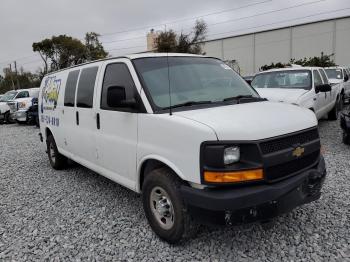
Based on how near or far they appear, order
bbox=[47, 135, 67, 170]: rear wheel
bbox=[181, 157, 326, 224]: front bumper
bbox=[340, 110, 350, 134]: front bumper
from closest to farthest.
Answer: bbox=[181, 157, 326, 224]: front bumper
bbox=[47, 135, 67, 170]: rear wheel
bbox=[340, 110, 350, 134]: front bumper

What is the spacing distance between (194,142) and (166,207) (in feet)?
2.88

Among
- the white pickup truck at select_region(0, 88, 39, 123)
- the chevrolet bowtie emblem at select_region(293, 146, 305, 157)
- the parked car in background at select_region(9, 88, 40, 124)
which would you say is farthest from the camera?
the white pickup truck at select_region(0, 88, 39, 123)

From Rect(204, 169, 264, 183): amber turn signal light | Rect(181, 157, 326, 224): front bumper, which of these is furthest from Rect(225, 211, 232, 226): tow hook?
Rect(204, 169, 264, 183): amber turn signal light

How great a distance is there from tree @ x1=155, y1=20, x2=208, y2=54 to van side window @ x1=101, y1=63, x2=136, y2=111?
1112 inches

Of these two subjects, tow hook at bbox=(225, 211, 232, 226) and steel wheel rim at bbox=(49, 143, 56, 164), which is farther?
steel wheel rim at bbox=(49, 143, 56, 164)

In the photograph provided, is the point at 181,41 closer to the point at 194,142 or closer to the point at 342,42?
the point at 342,42

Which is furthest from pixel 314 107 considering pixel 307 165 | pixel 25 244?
pixel 25 244

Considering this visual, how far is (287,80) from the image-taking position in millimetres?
8508

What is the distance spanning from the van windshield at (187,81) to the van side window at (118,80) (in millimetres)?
168

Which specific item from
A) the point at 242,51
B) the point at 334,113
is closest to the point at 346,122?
the point at 334,113

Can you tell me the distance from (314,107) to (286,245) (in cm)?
544

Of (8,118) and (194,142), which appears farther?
(8,118)

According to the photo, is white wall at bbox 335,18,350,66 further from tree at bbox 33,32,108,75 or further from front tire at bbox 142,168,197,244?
front tire at bbox 142,168,197,244

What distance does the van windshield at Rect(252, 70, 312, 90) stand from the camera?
8.25 m
